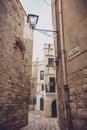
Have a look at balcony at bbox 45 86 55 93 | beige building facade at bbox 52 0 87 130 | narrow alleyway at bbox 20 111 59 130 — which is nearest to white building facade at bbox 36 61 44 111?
balcony at bbox 45 86 55 93

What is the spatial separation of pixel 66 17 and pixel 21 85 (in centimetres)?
434

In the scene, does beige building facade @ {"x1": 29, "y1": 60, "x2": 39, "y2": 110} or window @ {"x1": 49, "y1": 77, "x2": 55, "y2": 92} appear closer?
window @ {"x1": 49, "y1": 77, "x2": 55, "y2": 92}

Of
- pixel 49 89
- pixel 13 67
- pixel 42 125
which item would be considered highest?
pixel 13 67

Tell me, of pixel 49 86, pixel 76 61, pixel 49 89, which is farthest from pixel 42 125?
pixel 49 86

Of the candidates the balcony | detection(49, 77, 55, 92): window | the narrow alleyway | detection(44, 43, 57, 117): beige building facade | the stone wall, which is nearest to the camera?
the stone wall

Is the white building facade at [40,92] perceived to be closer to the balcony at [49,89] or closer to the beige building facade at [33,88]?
the beige building facade at [33,88]

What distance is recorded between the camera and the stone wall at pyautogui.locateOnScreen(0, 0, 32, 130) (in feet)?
19.8

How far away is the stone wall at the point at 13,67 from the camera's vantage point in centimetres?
603

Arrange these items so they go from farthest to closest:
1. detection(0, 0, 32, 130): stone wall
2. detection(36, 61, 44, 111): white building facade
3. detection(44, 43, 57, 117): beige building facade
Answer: detection(36, 61, 44, 111): white building facade, detection(44, 43, 57, 117): beige building facade, detection(0, 0, 32, 130): stone wall

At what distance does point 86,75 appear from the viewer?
3717 millimetres

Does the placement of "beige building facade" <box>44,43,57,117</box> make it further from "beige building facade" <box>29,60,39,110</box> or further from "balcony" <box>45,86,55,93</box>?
"beige building facade" <box>29,60,39,110</box>

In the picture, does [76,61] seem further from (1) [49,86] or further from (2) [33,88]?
(2) [33,88]

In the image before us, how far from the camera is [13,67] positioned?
277 inches

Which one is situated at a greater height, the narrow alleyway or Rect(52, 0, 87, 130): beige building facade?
Rect(52, 0, 87, 130): beige building facade
